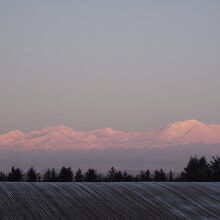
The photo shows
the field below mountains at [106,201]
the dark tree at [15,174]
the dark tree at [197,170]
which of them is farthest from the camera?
the dark tree at [197,170]

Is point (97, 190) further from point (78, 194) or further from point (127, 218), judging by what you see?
point (127, 218)

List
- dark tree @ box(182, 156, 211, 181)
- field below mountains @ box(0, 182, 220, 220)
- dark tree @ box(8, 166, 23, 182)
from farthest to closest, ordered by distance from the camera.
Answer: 1. dark tree @ box(182, 156, 211, 181)
2. dark tree @ box(8, 166, 23, 182)
3. field below mountains @ box(0, 182, 220, 220)

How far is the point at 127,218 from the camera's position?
26078 mm

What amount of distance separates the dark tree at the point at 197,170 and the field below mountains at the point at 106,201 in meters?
25.0

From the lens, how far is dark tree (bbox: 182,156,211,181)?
191 ft

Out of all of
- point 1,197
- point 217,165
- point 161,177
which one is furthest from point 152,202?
point 217,165

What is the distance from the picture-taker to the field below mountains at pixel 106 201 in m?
24.9

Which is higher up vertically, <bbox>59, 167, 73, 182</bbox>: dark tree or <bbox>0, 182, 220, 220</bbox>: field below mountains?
<bbox>59, 167, 73, 182</bbox>: dark tree

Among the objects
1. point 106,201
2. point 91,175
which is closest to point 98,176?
point 91,175

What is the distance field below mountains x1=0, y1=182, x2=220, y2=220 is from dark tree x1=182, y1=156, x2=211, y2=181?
25.0 m

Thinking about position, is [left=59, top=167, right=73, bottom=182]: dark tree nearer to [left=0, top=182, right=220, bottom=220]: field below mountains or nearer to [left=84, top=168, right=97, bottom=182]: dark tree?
[left=84, top=168, right=97, bottom=182]: dark tree

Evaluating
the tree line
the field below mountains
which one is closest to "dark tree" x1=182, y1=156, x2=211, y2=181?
the tree line

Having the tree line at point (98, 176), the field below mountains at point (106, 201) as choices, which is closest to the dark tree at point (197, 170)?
the tree line at point (98, 176)

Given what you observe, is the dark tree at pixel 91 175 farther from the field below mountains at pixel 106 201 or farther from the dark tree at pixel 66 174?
the field below mountains at pixel 106 201
